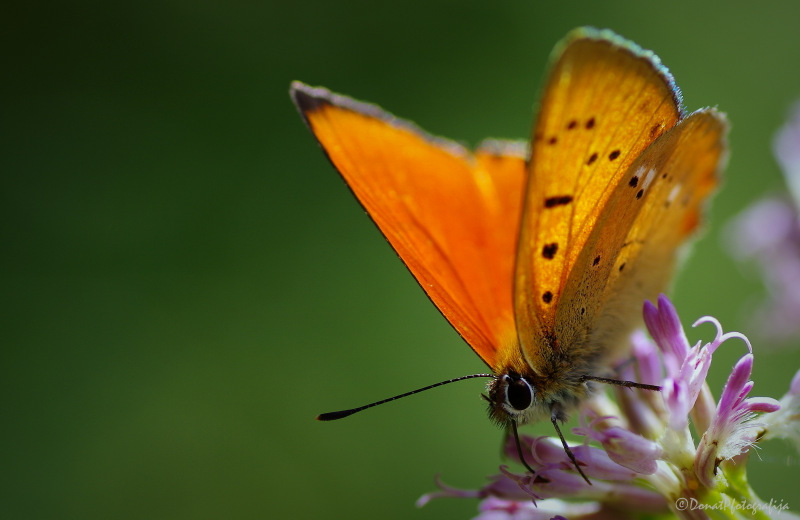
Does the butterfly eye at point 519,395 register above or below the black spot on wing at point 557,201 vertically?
below

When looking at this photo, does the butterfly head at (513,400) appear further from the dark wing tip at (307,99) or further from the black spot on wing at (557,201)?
the dark wing tip at (307,99)

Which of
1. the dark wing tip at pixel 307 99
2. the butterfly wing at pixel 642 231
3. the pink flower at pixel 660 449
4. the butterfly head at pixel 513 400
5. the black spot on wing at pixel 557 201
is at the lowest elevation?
the pink flower at pixel 660 449

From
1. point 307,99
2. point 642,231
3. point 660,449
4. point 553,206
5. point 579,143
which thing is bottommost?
point 660,449

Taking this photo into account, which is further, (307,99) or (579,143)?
(307,99)

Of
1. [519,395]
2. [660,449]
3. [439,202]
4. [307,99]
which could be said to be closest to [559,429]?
[519,395]

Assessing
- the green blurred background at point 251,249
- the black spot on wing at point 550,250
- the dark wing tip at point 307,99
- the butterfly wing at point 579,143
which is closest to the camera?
the butterfly wing at point 579,143

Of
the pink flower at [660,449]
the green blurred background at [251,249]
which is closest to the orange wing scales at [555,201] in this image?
the pink flower at [660,449]

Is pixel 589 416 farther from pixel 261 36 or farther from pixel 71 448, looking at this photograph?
pixel 261 36

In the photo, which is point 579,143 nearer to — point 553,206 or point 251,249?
point 553,206
